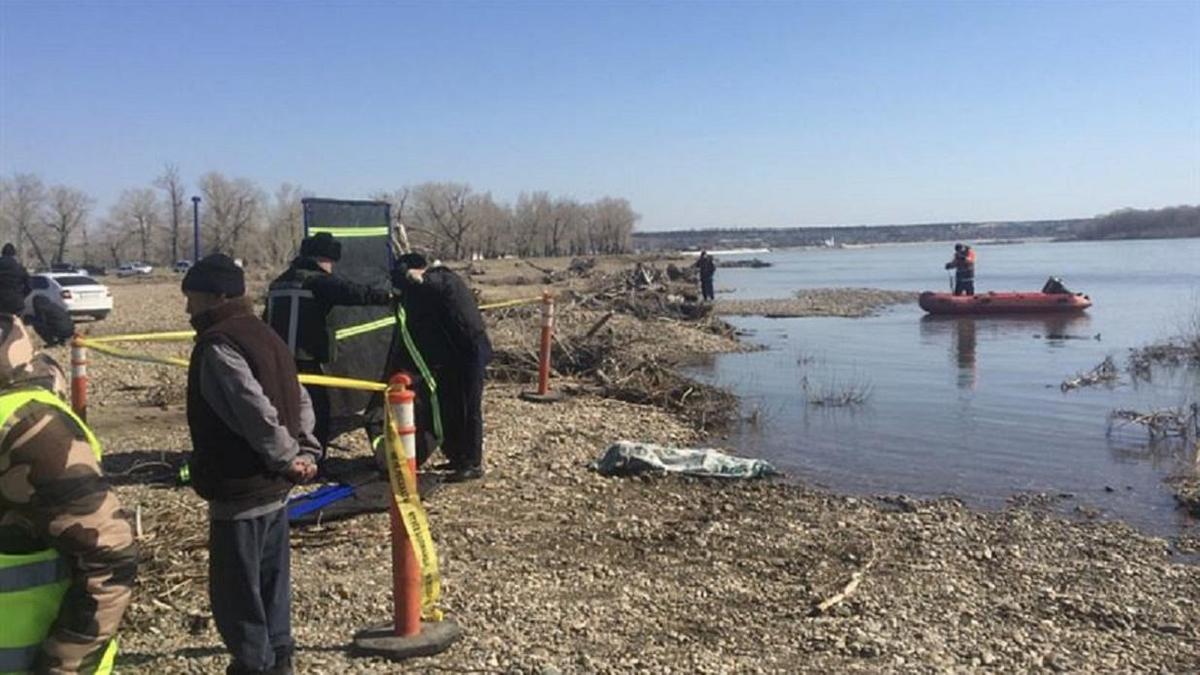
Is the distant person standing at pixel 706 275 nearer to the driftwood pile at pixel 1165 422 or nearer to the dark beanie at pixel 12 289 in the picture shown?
the driftwood pile at pixel 1165 422

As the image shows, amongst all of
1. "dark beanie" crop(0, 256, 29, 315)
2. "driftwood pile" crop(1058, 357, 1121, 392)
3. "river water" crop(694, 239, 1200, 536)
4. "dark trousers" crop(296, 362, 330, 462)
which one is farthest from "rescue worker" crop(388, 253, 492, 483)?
"driftwood pile" crop(1058, 357, 1121, 392)

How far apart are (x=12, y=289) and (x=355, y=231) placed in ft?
20.4

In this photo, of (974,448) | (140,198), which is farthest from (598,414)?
(140,198)

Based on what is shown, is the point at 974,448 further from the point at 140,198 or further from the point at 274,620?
the point at 140,198

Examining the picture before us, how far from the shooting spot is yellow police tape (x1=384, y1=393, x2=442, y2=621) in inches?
190

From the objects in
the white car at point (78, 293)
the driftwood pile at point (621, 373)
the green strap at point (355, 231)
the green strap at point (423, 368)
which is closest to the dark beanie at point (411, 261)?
the green strap at point (423, 368)

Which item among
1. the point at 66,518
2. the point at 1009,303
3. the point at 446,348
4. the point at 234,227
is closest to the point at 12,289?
the point at 66,518

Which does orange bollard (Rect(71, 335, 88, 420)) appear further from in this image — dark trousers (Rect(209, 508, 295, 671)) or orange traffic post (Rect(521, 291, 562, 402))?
dark trousers (Rect(209, 508, 295, 671))

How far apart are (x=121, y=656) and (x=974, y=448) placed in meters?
9.90

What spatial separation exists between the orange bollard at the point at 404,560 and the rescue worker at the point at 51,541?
2064 mm

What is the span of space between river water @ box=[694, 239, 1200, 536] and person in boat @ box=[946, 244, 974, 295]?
2657 mm

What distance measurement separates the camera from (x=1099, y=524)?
834cm

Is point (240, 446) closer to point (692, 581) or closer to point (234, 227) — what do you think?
point (692, 581)

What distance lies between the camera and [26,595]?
8.73 ft
